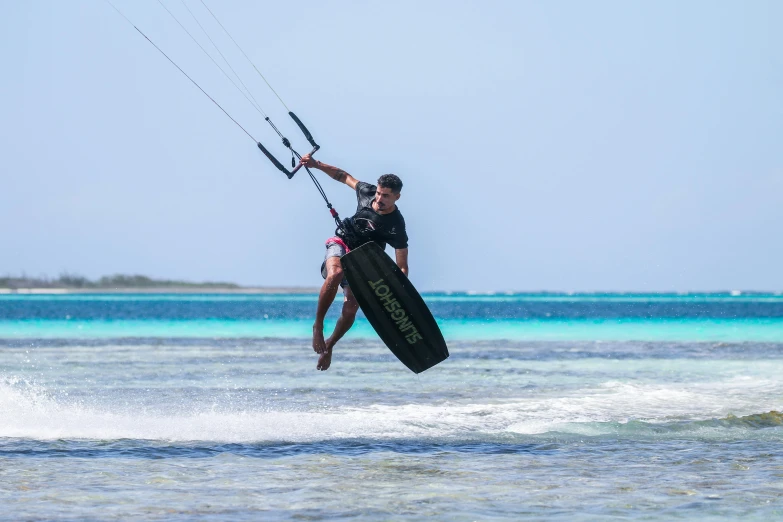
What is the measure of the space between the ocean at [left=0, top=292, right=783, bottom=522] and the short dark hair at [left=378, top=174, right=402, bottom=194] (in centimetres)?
251

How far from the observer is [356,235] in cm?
1006

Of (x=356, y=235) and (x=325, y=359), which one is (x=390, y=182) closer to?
(x=356, y=235)

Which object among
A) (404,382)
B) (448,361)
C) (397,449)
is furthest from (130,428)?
(448,361)

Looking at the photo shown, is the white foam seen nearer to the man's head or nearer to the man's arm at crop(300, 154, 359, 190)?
the man's head

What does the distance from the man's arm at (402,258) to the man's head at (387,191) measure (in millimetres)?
527

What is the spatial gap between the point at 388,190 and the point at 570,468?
3222 millimetres

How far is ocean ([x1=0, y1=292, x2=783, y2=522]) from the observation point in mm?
6922

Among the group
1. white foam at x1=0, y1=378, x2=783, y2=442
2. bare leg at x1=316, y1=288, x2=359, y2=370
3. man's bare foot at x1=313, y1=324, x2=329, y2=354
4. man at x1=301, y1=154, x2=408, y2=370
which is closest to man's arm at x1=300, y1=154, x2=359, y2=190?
man at x1=301, y1=154, x2=408, y2=370

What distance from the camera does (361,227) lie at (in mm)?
10094

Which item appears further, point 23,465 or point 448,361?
point 448,361

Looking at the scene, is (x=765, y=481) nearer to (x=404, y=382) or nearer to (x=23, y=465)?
(x=23, y=465)

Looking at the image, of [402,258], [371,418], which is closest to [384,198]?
[402,258]

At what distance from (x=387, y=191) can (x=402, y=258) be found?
80 centimetres

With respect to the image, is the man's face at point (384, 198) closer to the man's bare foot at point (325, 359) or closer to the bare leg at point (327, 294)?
the bare leg at point (327, 294)
